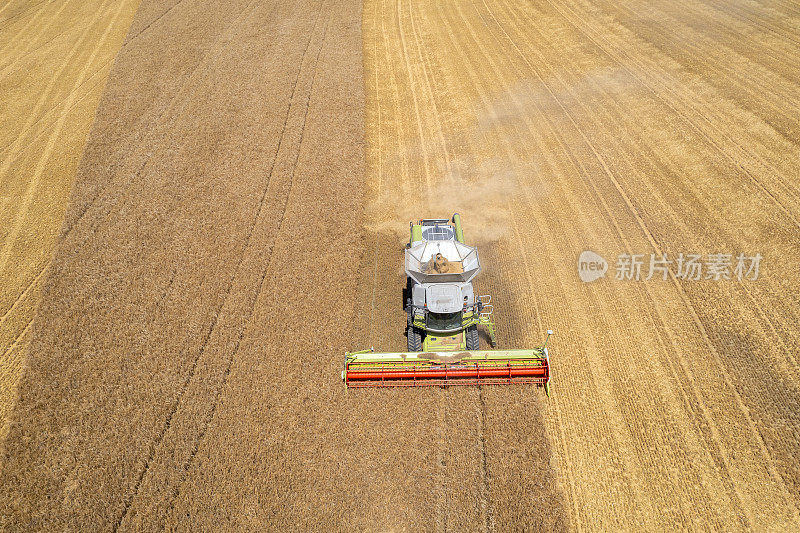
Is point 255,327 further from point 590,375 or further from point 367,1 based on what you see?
point 367,1

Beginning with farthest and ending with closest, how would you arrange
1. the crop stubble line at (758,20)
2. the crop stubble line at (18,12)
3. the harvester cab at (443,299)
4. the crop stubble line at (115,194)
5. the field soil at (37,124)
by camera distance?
the crop stubble line at (18,12) < the crop stubble line at (758,20) < the crop stubble line at (115,194) < the field soil at (37,124) < the harvester cab at (443,299)

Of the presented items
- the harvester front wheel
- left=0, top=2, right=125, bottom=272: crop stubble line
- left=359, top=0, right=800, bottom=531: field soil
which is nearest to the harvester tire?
left=359, top=0, right=800, bottom=531: field soil

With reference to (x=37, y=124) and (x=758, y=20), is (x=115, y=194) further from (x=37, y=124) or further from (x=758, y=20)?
(x=758, y=20)

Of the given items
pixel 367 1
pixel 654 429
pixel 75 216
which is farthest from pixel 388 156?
pixel 367 1

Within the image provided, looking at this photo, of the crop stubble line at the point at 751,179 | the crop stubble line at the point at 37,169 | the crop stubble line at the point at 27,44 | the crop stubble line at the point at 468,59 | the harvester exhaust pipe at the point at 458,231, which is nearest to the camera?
the crop stubble line at the point at 751,179

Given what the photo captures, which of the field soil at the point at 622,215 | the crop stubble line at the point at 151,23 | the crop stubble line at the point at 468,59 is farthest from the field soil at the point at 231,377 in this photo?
the crop stubble line at the point at 151,23

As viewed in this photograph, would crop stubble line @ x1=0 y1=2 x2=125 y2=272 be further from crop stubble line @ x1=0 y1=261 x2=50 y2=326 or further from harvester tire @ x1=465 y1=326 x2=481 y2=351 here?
harvester tire @ x1=465 y1=326 x2=481 y2=351

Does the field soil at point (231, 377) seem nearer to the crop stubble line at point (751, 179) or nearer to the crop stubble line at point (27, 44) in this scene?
the crop stubble line at point (751, 179)

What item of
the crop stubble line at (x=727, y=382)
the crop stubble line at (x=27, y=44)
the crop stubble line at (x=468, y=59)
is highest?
the crop stubble line at (x=27, y=44)
